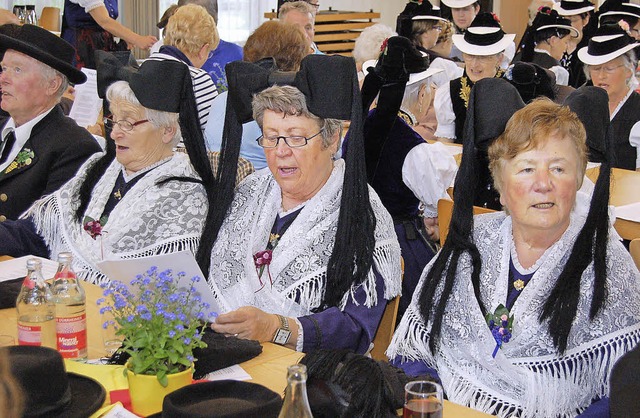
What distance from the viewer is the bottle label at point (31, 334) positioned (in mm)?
2307

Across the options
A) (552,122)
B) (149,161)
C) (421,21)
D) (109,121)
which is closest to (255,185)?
(149,161)

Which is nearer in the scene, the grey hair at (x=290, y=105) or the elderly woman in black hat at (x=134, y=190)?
the grey hair at (x=290, y=105)

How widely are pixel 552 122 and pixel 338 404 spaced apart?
3.68ft

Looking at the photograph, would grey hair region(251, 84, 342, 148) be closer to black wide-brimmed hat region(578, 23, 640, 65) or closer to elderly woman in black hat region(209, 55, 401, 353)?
elderly woman in black hat region(209, 55, 401, 353)

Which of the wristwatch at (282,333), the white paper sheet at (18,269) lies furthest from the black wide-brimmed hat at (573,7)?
the wristwatch at (282,333)

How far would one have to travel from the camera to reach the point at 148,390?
198 centimetres

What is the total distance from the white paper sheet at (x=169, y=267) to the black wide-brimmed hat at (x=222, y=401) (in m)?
0.49

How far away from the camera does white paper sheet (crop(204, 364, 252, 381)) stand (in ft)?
7.25

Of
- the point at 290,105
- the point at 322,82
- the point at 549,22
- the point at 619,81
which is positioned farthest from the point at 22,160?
the point at 549,22

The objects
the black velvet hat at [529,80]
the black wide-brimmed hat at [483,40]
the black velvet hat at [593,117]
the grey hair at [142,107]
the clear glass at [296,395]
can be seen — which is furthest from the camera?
the black wide-brimmed hat at [483,40]

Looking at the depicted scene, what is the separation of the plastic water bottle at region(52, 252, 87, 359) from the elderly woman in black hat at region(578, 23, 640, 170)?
3783 mm

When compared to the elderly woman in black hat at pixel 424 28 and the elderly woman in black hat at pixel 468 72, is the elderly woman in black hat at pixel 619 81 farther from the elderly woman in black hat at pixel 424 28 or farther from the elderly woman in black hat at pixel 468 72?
the elderly woman in black hat at pixel 424 28

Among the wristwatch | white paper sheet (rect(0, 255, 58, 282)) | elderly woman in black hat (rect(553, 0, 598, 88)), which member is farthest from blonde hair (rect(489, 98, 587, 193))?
elderly woman in black hat (rect(553, 0, 598, 88))

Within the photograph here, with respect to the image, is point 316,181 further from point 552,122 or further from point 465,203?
point 552,122
